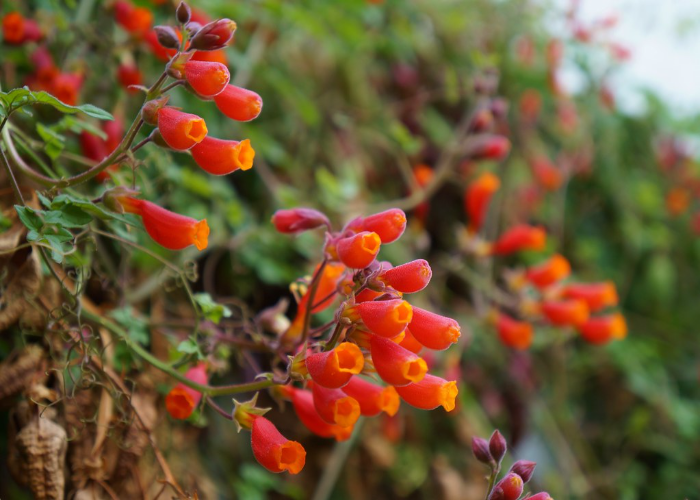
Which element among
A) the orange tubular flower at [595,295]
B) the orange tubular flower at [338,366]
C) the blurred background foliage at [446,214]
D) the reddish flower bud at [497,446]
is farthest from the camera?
the orange tubular flower at [595,295]

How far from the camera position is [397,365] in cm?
75

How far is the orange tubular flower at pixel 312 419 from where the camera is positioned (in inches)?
35.1

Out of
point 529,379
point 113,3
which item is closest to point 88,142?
point 113,3

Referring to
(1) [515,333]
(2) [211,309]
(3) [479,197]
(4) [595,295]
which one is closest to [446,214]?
(3) [479,197]

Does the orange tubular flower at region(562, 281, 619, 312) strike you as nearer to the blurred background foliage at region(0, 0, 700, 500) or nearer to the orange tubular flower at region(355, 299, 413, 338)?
the blurred background foliage at region(0, 0, 700, 500)

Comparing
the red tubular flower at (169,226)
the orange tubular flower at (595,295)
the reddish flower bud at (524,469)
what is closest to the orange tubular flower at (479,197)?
the orange tubular flower at (595,295)

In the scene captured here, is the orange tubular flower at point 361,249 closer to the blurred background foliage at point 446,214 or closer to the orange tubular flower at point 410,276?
the orange tubular flower at point 410,276

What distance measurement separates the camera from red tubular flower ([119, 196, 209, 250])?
842mm

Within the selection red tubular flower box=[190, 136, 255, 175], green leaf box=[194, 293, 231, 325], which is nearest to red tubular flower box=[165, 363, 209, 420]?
green leaf box=[194, 293, 231, 325]

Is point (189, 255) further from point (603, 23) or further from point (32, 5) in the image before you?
point (603, 23)

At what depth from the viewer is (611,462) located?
2.57m

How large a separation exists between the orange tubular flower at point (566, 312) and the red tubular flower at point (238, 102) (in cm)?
124

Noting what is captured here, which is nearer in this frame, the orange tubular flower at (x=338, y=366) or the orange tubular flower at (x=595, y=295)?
the orange tubular flower at (x=338, y=366)

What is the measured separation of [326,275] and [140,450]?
1.36 ft
